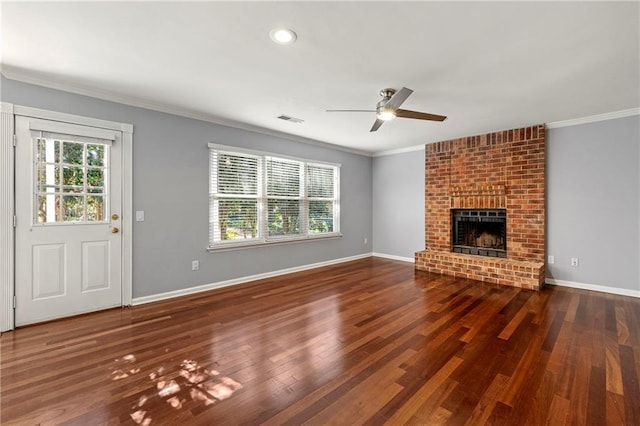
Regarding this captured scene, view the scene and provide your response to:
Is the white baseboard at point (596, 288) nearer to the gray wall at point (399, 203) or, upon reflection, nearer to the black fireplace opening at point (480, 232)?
the black fireplace opening at point (480, 232)

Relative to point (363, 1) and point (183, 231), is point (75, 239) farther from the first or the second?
point (363, 1)

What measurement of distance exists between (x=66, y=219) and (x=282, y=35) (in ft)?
10.0

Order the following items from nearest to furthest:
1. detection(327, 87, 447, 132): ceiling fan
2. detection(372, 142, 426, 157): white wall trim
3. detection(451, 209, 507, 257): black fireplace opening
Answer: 1. detection(327, 87, 447, 132): ceiling fan
2. detection(451, 209, 507, 257): black fireplace opening
3. detection(372, 142, 426, 157): white wall trim

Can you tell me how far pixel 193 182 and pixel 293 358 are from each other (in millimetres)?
2843

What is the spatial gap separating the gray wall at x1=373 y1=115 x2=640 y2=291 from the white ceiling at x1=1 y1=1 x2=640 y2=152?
51 centimetres

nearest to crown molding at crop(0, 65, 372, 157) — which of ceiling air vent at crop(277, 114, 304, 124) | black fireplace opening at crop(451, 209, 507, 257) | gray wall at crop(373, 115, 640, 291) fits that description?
ceiling air vent at crop(277, 114, 304, 124)

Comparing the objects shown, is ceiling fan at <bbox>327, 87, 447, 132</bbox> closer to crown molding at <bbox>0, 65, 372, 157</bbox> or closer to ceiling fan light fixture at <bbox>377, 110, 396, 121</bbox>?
ceiling fan light fixture at <bbox>377, 110, 396, 121</bbox>

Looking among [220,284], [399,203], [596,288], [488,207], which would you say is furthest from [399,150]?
[220,284]

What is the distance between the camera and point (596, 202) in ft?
13.5

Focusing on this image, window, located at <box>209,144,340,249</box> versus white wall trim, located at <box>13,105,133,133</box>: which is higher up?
white wall trim, located at <box>13,105,133,133</box>

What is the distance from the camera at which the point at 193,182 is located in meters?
4.03

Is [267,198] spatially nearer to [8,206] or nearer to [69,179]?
[69,179]

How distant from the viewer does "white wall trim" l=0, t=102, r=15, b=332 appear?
2781 mm

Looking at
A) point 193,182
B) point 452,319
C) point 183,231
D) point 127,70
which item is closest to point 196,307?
point 183,231
